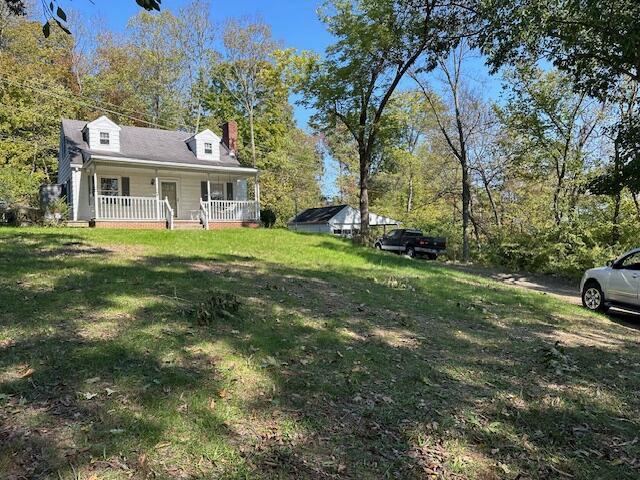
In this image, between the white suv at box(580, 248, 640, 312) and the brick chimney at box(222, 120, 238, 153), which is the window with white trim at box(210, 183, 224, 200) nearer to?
the brick chimney at box(222, 120, 238, 153)

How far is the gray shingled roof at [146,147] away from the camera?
818 inches

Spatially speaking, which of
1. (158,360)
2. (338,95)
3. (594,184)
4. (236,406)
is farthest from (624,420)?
(338,95)

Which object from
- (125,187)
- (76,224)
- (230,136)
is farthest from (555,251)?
(125,187)

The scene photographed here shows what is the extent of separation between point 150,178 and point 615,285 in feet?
64.6

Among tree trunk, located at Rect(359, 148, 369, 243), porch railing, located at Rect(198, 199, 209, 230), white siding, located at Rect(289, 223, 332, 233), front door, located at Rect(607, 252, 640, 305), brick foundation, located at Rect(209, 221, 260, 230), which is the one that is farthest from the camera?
white siding, located at Rect(289, 223, 332, 233)

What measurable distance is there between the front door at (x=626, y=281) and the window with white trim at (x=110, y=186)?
20.0m

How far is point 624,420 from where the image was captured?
3.86m

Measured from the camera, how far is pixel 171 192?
74.2 ft

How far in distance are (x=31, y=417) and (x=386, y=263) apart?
11471 mm

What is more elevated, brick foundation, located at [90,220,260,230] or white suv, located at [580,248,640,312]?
brick foundation, located at [90,220,260,230]

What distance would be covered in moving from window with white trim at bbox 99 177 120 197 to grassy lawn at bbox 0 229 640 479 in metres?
14.6

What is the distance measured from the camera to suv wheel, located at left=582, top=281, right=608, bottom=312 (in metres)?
9.98

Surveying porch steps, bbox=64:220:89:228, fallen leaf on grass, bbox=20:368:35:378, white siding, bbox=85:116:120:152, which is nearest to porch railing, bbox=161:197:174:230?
porch steps, bbox=64:220:89:228

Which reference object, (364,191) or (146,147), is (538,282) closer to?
(364,191)
